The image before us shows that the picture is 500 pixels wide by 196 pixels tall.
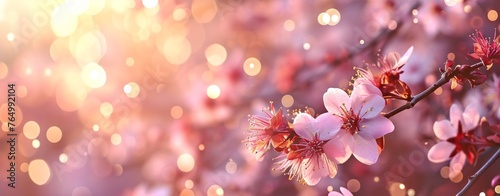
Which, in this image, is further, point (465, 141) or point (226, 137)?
point (226, 137)

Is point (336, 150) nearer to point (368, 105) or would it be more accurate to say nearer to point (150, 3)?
point (368, 105)

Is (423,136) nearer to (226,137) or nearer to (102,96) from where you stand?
(226,137)

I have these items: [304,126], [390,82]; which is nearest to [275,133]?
[304,126]

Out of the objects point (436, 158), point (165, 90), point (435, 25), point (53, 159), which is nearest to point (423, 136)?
point (435, 25)

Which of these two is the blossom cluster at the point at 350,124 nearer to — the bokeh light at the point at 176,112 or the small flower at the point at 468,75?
the small flower at the point at 468,75

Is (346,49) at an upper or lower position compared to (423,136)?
upper
